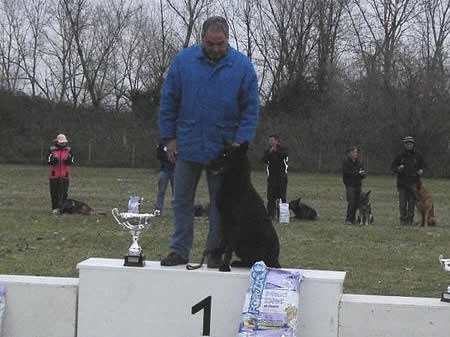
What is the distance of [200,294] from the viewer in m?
4.56

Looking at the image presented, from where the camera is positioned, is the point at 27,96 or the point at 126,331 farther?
the point at 27,96

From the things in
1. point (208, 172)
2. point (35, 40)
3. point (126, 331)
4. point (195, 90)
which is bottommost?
point (126, 331)

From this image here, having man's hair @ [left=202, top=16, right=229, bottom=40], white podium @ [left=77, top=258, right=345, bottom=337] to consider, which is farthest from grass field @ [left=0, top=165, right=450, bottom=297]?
man's hair @ [left=202, top=16, right=229, bottom=40]

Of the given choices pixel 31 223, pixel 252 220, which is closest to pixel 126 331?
pixel 252 220

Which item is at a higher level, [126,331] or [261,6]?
[261,6]

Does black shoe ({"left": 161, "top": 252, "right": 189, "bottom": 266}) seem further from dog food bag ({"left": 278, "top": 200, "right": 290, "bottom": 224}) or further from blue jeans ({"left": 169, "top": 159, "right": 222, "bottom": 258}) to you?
dog food bag ({"left": 278, "top": 200, "right": 290, "bottom": 224})

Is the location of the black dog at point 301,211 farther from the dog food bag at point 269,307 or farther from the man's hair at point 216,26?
the dog food bag at point 269,307

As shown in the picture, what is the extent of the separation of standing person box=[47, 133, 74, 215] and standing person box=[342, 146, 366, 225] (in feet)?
17.6

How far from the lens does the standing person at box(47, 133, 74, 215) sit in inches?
520

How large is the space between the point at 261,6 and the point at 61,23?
11707 mm

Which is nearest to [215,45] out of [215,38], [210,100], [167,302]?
[215,38]

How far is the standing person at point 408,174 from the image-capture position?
42.8ft

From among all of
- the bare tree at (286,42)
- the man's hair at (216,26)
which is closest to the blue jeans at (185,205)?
the man's hair at (216,26)

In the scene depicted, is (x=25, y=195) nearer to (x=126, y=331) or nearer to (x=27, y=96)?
(x=126, y=331)
